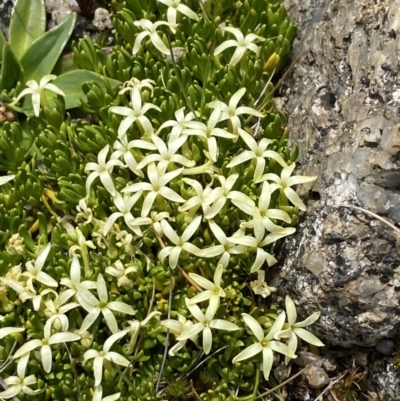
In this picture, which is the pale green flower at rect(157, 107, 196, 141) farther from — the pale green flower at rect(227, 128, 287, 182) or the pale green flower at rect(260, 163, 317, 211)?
the pale green flower at rect(260, 163, 317, 211)

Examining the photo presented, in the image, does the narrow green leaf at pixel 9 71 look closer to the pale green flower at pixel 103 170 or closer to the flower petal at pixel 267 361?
A: the pale green flower at pixel 103 170

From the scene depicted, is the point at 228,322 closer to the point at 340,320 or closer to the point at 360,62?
the point at 340,320

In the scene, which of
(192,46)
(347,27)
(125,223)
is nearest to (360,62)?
(347,27)

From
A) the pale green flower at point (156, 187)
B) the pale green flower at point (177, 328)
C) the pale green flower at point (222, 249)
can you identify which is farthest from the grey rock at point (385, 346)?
the pale green flower at point (156, 187)

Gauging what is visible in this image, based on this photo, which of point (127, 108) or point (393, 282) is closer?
point (393, 282)

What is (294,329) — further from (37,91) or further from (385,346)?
(37,91)
